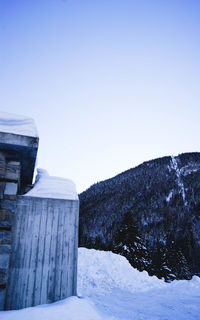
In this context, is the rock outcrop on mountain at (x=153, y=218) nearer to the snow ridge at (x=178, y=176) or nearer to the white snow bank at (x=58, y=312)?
the snow ridge at (x=178, y=176)

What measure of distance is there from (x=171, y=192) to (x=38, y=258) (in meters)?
16.2

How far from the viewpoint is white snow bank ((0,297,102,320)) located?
3.56m

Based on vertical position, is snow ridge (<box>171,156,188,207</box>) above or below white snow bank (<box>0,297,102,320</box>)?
above

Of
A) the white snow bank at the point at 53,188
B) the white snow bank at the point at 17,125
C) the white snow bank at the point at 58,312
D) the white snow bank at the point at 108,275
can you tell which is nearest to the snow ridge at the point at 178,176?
the white snow bank at the point at 108,275

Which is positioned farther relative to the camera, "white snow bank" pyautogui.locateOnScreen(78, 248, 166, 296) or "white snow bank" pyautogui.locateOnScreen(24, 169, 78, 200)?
"white snow bank" pyautogui.locateOnScreen(78, 248, 166, 296)

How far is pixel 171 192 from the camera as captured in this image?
1891 cm

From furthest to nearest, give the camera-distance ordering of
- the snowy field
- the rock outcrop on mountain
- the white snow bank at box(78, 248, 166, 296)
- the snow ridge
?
the snow ridge → the rock outcrop on mountain → the white snow bank at box(78, 248, 166, 296) → the snowy field

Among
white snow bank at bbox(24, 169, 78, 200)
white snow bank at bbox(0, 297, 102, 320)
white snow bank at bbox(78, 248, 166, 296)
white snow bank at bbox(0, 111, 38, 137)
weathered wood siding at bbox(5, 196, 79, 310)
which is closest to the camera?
white snow bank at bbox(0, 297, 102, 320)

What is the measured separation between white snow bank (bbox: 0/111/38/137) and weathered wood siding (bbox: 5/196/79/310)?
134 centimetres

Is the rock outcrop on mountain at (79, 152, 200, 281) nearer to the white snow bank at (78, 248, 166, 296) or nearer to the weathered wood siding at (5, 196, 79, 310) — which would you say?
the white snow bank at (78, 248, 166, 296)

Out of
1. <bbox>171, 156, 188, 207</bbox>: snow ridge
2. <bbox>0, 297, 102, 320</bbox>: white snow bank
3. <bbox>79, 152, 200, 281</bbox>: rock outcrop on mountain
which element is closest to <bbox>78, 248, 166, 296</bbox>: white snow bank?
<bbox>79, 152, 200, 281</bbox>: rock outcrop on mountain

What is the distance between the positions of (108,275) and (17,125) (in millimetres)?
8262

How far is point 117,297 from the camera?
7262 mm

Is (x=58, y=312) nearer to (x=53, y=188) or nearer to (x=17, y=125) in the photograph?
(x=53, y=188)
